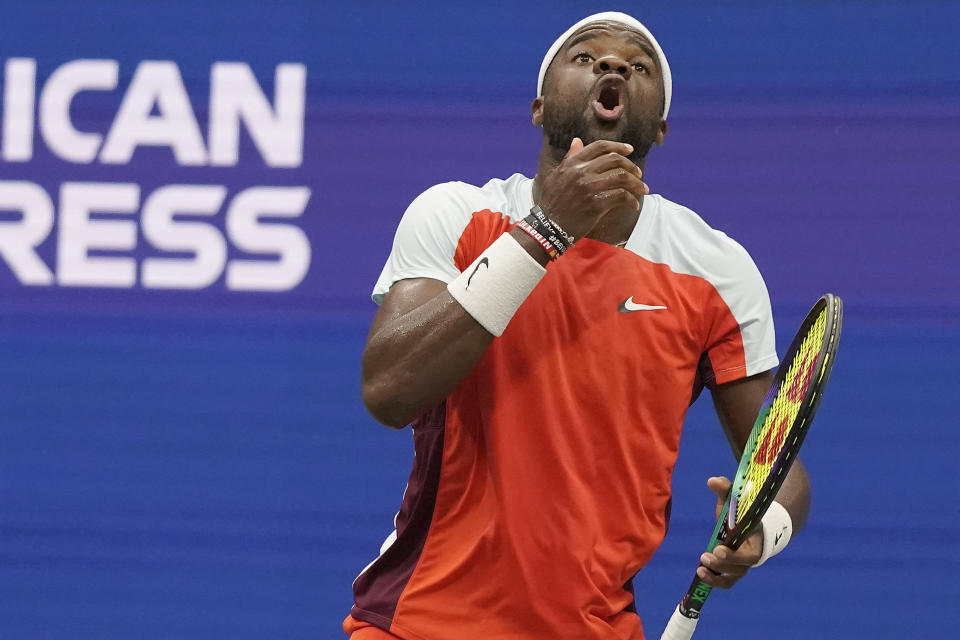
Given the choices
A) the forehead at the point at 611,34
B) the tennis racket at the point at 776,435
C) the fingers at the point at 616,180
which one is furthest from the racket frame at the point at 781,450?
the forehead at the point at 611,34

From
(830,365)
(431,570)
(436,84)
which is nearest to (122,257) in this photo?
(436,84)

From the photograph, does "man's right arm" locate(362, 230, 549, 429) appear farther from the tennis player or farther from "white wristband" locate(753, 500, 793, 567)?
"white wristband" locate(753, 500, 793, 567)

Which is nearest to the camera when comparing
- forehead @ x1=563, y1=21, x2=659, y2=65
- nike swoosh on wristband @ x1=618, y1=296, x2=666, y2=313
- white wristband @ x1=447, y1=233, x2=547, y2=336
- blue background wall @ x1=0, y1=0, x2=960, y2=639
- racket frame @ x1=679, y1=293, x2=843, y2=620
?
racket frame @ x1=679, y1=293, x2=843, y2=620

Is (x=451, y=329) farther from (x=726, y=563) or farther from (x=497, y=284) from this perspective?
(x=726, y=563)

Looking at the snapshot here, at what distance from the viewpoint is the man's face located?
6.73 ft

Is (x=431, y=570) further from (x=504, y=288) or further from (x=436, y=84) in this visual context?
(x=436, y=84)

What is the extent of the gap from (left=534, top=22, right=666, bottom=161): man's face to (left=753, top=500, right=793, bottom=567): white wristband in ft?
1.96

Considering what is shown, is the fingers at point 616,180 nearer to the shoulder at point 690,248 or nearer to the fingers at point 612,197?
the fingers at point 612,197

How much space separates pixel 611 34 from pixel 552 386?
24.1 inches

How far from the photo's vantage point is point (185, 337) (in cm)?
321

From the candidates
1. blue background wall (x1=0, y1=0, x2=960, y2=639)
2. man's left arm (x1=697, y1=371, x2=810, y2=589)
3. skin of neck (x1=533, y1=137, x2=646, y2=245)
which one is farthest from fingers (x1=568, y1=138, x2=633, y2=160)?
blue background wall (x1=0, y1=0, x2=960, y2=639)

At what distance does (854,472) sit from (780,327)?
0.38 meters

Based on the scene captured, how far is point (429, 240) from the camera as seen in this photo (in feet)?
6.39

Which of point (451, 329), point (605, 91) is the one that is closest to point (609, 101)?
point (605, 91)
